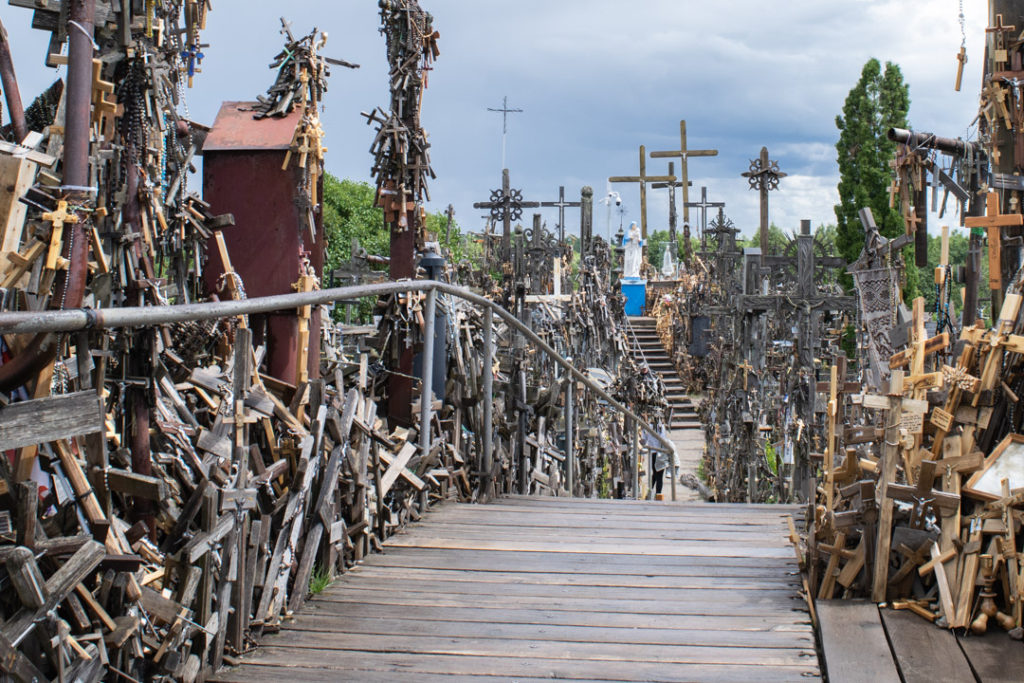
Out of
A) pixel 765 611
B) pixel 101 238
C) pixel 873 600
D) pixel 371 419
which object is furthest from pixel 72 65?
pixel 873 600

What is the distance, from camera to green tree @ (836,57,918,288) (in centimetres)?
2903

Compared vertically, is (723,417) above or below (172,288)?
below

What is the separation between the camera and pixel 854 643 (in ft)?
9.95

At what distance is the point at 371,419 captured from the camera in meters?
4.22

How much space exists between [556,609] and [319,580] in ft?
2.86

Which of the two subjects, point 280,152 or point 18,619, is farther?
point 280,152

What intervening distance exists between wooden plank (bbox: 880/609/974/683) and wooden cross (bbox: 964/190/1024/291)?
15.1 feet

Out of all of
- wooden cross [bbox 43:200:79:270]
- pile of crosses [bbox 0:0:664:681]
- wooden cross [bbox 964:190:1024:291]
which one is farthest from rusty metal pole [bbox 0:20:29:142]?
wooden cross [bbox 964:190:1024:291]

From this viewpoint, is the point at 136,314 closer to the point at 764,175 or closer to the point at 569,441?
the point at 569,441

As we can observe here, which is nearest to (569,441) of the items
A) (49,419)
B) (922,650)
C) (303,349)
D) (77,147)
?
(303,349)

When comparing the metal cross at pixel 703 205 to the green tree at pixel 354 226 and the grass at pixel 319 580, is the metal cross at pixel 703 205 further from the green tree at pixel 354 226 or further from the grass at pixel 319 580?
the grass at pixel 319 580

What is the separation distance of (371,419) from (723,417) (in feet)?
50.5

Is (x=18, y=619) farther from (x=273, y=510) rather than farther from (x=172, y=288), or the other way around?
(x=172, y=288)

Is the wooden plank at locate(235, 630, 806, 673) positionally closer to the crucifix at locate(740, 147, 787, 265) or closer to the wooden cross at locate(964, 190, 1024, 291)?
the wooden cross at locate(964, 190, 1024, 291)
